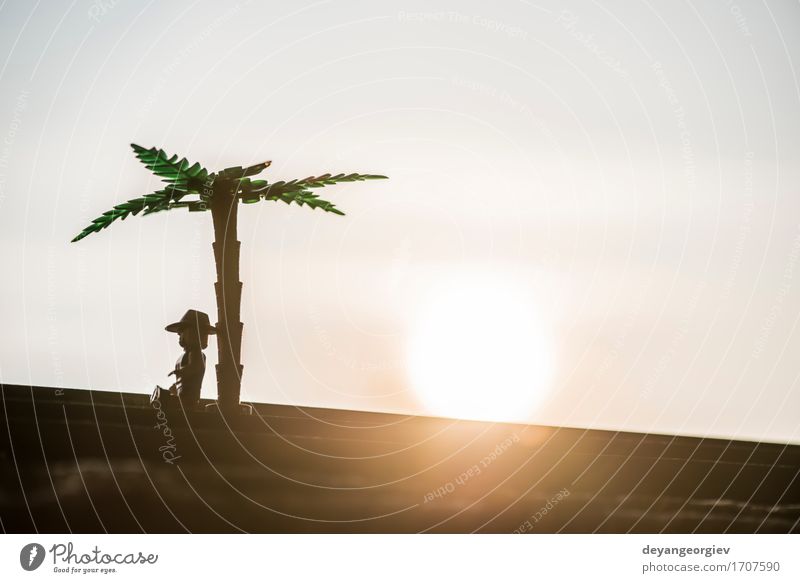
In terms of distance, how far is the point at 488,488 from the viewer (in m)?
2.85

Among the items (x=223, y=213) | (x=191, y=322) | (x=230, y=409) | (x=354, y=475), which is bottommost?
(x=354, y=475)

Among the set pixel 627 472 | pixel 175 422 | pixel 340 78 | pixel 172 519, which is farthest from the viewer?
pixel 340 78

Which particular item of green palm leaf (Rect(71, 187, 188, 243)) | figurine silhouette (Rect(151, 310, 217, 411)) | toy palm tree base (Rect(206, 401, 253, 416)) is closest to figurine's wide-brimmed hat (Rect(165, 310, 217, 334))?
figurine silhouette (Rect(151, 310, 217, 411))

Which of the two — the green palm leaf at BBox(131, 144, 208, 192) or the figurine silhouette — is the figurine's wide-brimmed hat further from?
the green palm leaf at BBox(131, 144, 208, 192)

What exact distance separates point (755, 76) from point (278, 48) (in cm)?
211

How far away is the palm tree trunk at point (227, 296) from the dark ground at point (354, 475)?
138mm

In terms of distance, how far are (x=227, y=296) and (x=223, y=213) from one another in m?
0.31

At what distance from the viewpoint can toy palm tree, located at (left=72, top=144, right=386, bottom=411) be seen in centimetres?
278

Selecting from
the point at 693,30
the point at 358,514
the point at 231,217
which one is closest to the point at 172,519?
the point at 358,514

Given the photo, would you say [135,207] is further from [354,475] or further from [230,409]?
[354,475]

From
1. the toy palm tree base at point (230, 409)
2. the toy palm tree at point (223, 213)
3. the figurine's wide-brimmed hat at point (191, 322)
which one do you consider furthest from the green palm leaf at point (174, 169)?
the toy palm tree base at point (230, 409)

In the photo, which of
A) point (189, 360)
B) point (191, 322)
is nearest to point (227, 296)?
point (191, 322)

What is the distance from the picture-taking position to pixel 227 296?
2812 mm

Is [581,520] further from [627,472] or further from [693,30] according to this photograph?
[693,30]
